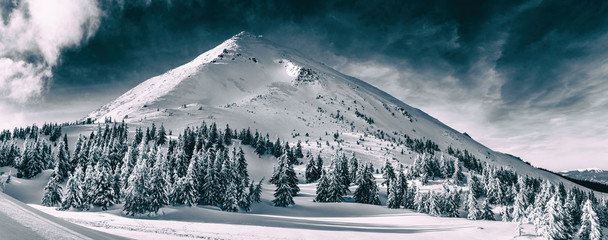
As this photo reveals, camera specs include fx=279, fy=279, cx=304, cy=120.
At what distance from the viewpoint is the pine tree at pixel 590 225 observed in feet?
157

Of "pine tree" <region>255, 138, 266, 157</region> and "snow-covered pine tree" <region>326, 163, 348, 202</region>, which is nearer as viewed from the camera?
"snow-covered pine tree" <region>326, 163, 348, 202</region>

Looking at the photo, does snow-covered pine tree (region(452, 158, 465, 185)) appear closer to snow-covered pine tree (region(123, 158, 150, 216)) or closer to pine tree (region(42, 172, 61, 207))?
snow-covered pine tree (region(123, 158, 150, 216))

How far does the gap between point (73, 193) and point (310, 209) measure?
4470cm

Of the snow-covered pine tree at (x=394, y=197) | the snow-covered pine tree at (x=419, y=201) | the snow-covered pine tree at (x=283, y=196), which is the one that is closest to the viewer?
the snow-covered pine tree at (x=283, y=196)

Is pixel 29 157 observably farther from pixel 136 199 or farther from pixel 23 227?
pixel 23 227

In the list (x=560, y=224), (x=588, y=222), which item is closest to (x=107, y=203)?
(x=560, y=224)

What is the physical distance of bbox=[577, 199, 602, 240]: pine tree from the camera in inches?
1884

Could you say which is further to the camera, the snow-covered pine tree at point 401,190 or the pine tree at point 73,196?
the snow-covered pine tree at point 401,190

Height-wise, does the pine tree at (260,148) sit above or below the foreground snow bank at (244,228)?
above

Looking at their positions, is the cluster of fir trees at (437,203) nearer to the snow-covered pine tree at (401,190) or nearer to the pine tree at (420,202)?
the pine tree at (420,202)

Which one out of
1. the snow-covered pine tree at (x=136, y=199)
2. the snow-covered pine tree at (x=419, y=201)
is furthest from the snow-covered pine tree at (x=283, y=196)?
the snow-covered pine tree at (x=419, y=201)

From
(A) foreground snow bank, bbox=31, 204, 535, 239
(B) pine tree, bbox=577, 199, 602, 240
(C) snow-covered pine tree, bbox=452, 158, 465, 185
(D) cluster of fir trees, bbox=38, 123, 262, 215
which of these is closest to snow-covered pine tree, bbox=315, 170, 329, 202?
(D) cluster of fir trees, bbox=38, 123, 262, 215

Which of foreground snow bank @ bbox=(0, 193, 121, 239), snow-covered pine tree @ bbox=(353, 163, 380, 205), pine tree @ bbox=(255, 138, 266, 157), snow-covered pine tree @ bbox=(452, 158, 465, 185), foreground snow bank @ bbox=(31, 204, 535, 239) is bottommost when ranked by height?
foreground snow bank @ bbox=(31, 204, 535, 239)

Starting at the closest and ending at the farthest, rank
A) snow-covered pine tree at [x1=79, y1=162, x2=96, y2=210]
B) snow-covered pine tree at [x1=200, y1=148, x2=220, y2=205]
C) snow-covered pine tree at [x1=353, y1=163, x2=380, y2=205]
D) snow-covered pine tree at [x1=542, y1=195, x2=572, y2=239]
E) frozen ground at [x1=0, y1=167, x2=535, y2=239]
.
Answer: frozen ground at [x1=0, y1=167, x2=535, y2=239] < snow-covered pine tree at [x1=542, y1=195, x2=572, y2=239] < snow-covered pine tree at [x1=79, y1=162, x2=96, y2=210] < snow-covered pine tree at [x1=200, y1=148, x2=220, y2=205] < snow-covered pine tree at [x1=353, y1=163, x2=380, y2=205]
